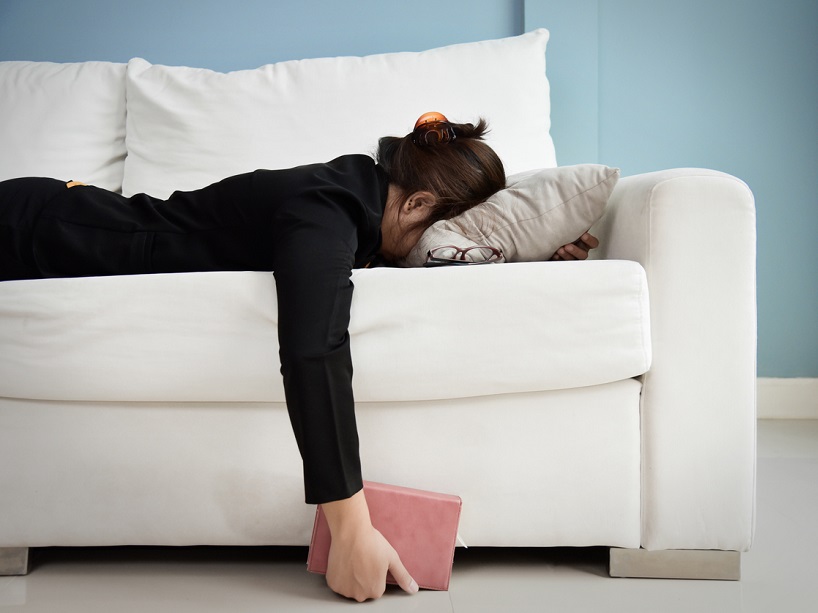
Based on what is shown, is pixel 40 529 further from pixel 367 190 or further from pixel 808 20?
pixel 808 20

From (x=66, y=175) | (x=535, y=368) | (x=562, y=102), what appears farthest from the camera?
(x=562, y=102)

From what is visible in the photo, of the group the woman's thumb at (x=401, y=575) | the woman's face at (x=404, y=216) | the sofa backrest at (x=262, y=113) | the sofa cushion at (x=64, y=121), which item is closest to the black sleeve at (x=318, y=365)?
the woman's thumb at (x=401, y=575)

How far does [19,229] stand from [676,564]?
1111mm

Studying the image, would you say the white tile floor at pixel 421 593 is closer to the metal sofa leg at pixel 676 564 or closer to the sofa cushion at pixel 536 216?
the metal sofa leg at pixel 676 564

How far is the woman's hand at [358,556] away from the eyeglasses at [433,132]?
559mm

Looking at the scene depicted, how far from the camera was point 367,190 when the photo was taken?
43.0 inches

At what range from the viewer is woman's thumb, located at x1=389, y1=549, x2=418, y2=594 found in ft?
2.97

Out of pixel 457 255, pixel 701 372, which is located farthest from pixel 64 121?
pixel 701 372

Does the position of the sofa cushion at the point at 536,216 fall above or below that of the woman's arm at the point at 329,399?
above

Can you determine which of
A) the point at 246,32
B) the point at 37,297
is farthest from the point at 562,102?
the point at 37,297

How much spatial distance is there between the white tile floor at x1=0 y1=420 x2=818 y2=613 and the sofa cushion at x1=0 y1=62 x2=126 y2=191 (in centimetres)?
98

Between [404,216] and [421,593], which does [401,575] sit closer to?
[421,593]

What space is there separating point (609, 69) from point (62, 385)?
1.71 meters

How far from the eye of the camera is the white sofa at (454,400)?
3.20ft
